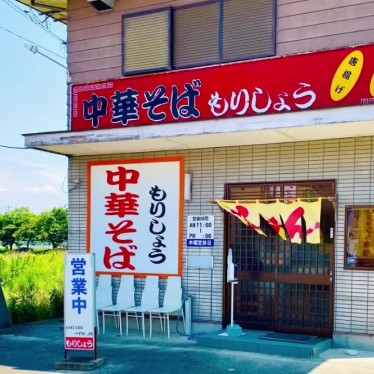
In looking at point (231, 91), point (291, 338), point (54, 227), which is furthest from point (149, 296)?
point (54, 227)

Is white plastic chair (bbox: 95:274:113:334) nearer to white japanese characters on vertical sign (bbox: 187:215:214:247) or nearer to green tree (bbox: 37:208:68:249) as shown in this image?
white japanese characters on vertical sign (bbox: 187:215:214:247)

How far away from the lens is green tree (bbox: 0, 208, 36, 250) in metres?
47.1

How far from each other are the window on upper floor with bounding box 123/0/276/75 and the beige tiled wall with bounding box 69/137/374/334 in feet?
5.43

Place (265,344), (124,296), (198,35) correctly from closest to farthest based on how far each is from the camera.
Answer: (265,344) → (198,35) → (124,296)

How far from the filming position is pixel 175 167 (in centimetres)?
1022

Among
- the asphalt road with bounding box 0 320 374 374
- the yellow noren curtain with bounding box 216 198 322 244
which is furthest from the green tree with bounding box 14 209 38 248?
the yellow noren curtain with bounding box 216 198 322 244

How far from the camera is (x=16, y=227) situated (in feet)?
158

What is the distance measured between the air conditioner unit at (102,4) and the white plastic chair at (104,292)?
5256 mm

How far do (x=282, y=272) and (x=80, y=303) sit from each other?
3.46 meters

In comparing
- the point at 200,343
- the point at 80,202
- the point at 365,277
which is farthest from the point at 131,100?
the point at 365,277

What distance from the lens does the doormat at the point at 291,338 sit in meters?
8.48

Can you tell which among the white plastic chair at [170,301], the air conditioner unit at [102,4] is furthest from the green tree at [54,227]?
the white plastic chair at [170,301]

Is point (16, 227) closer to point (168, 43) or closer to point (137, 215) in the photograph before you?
point (137, 215)

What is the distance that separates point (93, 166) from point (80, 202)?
2.63ft
